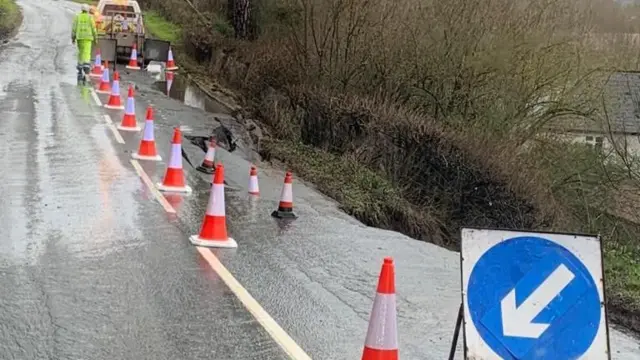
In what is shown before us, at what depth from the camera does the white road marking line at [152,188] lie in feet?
31.7

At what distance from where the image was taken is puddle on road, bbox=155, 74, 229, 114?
2166cm

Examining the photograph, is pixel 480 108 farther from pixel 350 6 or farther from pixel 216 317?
pixel 216 317

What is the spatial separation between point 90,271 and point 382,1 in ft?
51.7

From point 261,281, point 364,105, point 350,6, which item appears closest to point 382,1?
point 350,6

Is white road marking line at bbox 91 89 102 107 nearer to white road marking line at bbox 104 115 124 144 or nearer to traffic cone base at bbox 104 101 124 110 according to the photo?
traffic cone base at bbox 104 101 124 110

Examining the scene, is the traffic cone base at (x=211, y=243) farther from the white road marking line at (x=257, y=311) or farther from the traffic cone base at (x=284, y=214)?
the traffic cone base at (x=284, y=214)

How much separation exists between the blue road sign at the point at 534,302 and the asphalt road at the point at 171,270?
1296 mm

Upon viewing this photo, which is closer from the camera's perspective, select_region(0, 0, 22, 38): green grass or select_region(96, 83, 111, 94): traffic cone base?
select_region(96, 83, 111, 94): traffic cone base

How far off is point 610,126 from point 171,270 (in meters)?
19.6

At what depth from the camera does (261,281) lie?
23.2 ft

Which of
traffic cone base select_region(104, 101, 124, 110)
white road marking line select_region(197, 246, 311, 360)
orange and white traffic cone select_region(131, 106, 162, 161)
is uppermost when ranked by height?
traffic cone base select_region(104, 101, 124, 110)

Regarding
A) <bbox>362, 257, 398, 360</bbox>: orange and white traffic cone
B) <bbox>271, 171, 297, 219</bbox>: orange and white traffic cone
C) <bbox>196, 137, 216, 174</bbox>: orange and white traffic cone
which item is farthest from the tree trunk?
<bbox>362, 257, 398, 360</bbox>: orange and white traffic cone

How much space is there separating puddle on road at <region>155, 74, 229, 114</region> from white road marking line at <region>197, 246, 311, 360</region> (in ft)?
44.9

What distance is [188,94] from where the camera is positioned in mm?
23812
